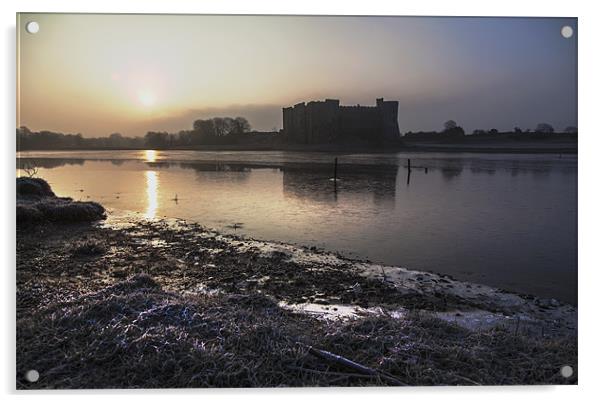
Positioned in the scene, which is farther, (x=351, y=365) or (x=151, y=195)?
(x=151, y=195)

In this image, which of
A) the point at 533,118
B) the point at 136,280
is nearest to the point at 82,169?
the point at 136,280

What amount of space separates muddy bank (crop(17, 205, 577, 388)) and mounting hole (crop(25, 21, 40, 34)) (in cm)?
135

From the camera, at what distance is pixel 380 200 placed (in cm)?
425

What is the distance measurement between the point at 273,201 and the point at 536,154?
2.26 metres

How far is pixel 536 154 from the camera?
287cm

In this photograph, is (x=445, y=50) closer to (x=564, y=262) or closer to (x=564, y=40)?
(x=564, y=40)

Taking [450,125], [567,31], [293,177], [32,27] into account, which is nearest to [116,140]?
[32,27]

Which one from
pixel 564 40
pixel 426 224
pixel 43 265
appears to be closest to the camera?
pixel 564 40

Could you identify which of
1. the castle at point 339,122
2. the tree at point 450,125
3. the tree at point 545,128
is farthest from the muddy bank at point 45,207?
the tree at point 545,128

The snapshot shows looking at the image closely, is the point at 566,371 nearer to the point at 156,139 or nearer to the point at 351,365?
the point at 351,365

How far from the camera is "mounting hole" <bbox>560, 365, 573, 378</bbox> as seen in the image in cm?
249

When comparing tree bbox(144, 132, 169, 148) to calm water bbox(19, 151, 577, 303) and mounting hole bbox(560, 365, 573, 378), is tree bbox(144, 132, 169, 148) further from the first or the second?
mounting hole bbox(560, 365, 573, 378)

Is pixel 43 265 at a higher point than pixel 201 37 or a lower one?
lower
